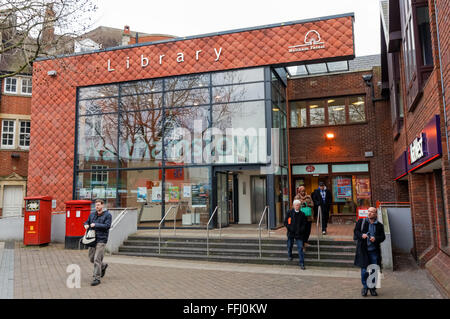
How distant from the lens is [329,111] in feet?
56.4

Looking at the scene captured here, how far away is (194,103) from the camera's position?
48.7 feet

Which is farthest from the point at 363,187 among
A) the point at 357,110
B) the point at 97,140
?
the point at 97,140

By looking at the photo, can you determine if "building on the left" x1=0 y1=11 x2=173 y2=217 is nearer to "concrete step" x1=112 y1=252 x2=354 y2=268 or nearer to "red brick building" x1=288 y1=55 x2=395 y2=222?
"red brick building" x1=288 y1=55 x2=395 y2=222

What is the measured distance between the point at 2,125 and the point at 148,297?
19.2 m

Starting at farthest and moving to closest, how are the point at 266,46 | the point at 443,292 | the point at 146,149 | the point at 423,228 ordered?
the point at 146,149, the point at 266,46, the point at 423,228, the point at 443,292

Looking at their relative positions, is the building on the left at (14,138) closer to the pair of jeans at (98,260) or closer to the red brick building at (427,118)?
the pair of jeans at (98,260)

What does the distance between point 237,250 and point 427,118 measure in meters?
5.92

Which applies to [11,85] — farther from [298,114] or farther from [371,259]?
[371,259]

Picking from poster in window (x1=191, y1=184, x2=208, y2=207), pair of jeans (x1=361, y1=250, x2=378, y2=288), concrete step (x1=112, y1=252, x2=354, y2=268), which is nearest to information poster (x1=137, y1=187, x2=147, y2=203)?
poster in window (x1=191, y1=184, x2=208, y2=207)

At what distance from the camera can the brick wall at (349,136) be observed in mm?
16078

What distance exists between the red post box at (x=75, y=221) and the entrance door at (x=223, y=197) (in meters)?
4.76

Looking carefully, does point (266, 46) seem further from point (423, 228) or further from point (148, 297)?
point (148, 297)

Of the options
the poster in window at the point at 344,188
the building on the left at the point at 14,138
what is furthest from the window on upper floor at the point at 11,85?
the poster in window at the point at 344,188

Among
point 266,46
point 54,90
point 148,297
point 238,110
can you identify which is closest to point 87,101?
point 54,90
